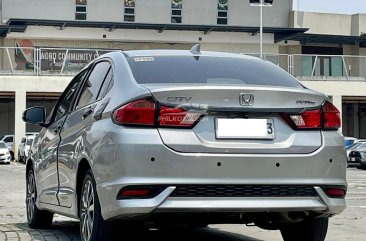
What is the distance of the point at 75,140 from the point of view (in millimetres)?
6574

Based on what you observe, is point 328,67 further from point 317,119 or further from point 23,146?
point 317,119

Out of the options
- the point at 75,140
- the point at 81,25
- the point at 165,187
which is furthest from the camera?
the point at 81,25

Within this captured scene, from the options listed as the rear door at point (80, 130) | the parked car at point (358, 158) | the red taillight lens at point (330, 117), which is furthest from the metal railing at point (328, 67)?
the red taillight lens at point (330, 117)

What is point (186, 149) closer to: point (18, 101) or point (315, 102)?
point (315, 102)

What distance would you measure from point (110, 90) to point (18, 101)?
34.4m

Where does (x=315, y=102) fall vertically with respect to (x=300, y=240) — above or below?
above

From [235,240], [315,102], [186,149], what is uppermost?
[315,102]

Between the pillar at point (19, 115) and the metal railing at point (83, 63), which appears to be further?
the pillar at point (19, 115)

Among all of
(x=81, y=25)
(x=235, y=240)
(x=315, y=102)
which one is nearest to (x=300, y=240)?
(x=235, y=240)

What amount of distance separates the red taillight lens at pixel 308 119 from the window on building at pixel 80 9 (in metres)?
42.9

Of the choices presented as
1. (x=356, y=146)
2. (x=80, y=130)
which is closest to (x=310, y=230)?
(x=80, y=130)

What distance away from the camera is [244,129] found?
5613 millimetres

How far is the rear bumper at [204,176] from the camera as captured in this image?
17.8 ft

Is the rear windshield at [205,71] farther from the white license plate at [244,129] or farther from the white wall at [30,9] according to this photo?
the white wall at [30,9]
